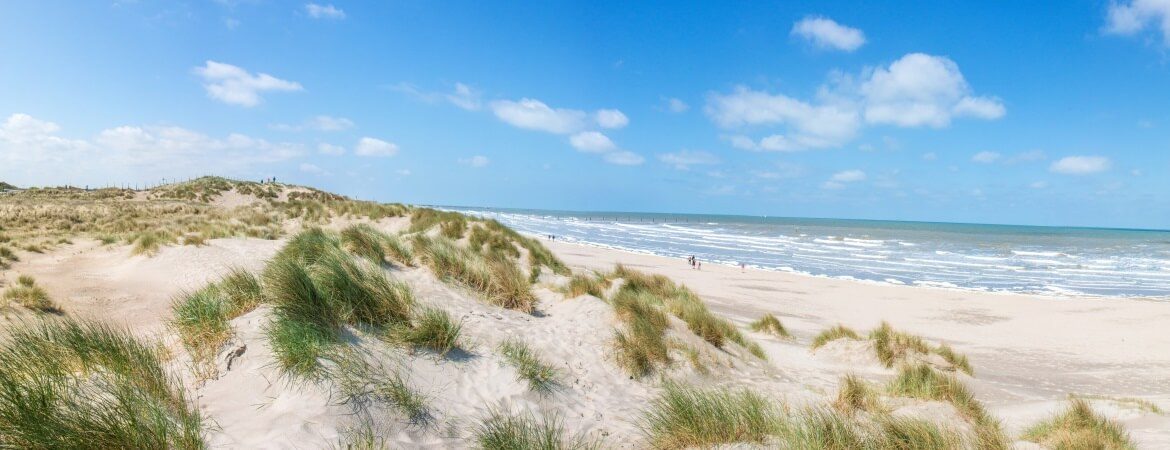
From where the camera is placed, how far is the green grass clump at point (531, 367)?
576 centimetres

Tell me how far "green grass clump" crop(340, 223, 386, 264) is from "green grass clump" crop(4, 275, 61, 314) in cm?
429

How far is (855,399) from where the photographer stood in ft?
19.7

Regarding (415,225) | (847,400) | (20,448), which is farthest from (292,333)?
(415,225)

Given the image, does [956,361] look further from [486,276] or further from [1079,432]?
[486,276]

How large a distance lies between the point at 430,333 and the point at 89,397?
288 centimetres

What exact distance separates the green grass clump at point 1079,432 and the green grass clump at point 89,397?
7.11 meters

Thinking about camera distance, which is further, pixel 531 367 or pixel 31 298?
pixel 31 298

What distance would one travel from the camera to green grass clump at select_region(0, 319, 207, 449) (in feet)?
9.61

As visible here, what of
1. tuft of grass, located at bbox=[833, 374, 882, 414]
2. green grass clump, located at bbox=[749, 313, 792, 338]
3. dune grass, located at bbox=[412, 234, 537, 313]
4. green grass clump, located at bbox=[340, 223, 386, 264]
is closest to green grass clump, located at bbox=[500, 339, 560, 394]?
dune grass, located at bbox=[412, 234, 537, 313]

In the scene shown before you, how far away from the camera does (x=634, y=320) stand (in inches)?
324

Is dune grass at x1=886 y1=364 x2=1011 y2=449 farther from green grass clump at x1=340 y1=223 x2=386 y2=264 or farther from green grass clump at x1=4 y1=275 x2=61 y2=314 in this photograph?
green grass clump at x1=4 y1=275 x2=61 y2=314

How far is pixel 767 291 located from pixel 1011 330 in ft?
26.7

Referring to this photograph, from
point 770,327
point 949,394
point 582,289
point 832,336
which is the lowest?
point 770,327

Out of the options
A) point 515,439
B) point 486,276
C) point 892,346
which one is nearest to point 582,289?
point 486,276
